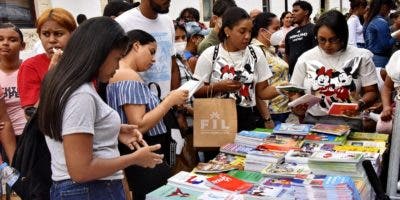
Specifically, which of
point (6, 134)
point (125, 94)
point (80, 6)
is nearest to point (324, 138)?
point (125, 94)

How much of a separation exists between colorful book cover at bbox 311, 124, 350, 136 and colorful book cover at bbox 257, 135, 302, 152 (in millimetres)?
150

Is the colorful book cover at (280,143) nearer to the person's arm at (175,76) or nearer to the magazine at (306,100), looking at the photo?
the magazine at (306,100)

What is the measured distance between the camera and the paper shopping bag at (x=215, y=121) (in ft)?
9.58

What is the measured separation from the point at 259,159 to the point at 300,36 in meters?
3.13

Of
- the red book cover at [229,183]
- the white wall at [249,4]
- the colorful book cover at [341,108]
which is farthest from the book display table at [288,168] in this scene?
the white wall at [249,4]

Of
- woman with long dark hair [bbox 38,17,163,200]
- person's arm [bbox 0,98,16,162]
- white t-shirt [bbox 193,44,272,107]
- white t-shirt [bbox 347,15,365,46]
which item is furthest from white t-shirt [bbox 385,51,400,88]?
white t-shirt [bbox 347,15,365,46]

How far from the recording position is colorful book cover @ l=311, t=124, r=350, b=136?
280 cm

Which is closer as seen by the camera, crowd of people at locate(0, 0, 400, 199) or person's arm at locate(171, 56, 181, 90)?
crowd of people at locate(0, 0, 400, 199)

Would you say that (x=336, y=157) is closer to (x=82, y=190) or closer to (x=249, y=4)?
(x=82, y=190)

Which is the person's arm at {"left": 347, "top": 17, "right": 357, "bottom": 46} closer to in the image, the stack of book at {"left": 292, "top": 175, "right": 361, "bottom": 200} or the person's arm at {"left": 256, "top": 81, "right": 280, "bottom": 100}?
the person's arm at {"left": 256, "top": 81, "right": 280, "bottom": 100}

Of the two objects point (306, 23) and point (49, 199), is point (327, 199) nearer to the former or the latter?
point (49, 199)

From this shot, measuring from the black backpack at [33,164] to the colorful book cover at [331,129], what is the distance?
5.62ft

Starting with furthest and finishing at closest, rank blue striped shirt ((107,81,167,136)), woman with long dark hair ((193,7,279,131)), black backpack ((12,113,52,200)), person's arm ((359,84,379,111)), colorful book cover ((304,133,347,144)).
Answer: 1. woman with long dark hair ((193,7,279,131))
2. person's arm ((359,84,379,111))
3. colorful book cover ((304,133,347,144))
4. blue striped shirt ((107,81,167,136))
5. black backpack ((12,113,52,200))

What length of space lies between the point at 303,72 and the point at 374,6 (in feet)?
11.8
